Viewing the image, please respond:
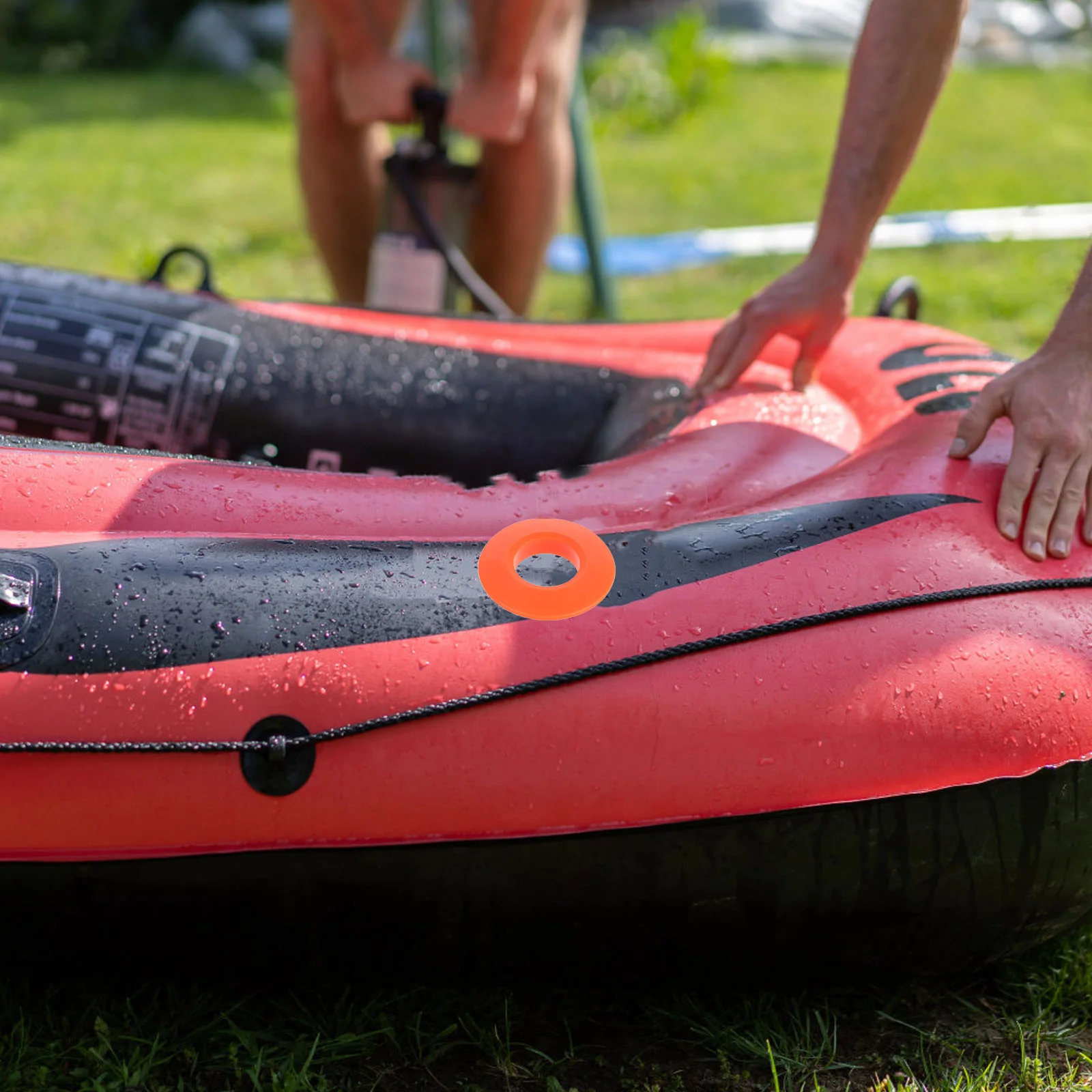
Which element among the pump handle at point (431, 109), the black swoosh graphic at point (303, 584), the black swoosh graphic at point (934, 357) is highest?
the black swoosh graphic at point (934, 357)

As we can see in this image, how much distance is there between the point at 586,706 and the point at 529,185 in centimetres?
179

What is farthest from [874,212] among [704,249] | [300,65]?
[704,249]

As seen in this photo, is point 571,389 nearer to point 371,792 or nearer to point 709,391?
point 709,391

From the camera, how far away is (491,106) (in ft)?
8.33

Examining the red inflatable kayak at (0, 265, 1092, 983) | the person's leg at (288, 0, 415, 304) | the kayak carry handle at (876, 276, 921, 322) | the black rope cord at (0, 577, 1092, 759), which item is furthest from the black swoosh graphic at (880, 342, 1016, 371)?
the person's leg at (288, 0, 415, 304)

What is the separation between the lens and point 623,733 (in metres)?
1.18

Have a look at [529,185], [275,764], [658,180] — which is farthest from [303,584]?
[658,180]

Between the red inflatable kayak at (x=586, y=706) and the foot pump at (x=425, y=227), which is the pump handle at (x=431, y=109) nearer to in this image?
the foot pump at (x=425, y=227)

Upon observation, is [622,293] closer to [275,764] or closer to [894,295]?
[894,295]

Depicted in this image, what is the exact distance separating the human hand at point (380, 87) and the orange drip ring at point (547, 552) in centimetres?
148

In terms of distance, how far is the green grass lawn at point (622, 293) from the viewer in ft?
4.26

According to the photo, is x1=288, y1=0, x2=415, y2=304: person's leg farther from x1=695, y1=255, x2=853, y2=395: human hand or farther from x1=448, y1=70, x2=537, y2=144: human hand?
x1=695, y1=255, x2=853, y2=395: human hand

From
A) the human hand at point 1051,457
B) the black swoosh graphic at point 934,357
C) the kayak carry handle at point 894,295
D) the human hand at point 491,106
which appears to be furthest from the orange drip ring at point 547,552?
the human hand at point 491,106

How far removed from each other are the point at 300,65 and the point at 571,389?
1200mm
